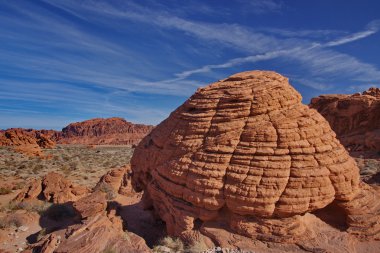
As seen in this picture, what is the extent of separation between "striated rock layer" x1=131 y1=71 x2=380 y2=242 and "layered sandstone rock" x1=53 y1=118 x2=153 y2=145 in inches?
4792

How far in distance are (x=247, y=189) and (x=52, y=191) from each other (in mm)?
15114

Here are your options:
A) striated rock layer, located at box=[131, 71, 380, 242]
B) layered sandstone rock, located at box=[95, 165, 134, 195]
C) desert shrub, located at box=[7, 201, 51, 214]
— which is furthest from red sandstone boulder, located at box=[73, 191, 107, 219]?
layered sandstone rock, located at box=[95, 165, 134, 195]

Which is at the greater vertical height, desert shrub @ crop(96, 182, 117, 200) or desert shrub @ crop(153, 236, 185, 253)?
desert shrub @ crop(96, 182, 117, 200)

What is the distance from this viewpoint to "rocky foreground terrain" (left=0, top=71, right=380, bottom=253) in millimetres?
10469

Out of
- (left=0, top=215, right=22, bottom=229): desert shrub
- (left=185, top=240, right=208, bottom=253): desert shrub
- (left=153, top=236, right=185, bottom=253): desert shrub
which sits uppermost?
(left=185, top=240, right=208, bottom=253): desert shrub

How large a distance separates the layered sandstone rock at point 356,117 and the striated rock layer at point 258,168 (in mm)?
34362

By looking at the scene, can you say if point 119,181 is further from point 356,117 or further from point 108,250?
point 356,117

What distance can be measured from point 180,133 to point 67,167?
1084 inches

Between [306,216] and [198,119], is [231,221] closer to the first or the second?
[306,216]

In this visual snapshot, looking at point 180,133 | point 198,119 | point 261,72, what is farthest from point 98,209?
point 261,72

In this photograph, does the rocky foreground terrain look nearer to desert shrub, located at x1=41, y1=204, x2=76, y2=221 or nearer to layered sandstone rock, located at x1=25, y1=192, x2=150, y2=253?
layered sandstone rock, located at x1=25, y1=192, x2=150, y2=253

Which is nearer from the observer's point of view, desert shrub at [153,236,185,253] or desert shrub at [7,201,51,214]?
desert shrub at [153,236,185,253]

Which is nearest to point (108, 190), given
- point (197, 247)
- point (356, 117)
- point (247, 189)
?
point (197, 247)

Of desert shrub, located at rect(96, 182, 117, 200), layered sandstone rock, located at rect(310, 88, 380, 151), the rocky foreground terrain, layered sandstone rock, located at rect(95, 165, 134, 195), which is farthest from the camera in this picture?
layered sandstone rock, located at rect(310, 88, 380, 151)
